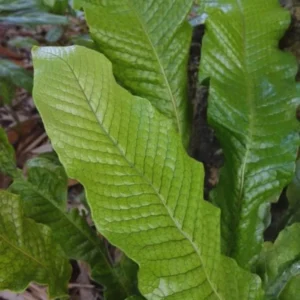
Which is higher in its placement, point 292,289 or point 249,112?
point 249,112

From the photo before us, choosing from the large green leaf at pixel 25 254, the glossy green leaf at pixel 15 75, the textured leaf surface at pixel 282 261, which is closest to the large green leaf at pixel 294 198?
the textured leaf surface at pixel 282 261

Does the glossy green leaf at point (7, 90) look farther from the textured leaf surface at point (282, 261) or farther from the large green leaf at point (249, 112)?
the textured leaf surface at point (282, 261)

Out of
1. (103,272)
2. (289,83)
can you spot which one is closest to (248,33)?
(289,83)

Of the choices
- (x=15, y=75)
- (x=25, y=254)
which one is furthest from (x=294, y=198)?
(x=15, y=75)

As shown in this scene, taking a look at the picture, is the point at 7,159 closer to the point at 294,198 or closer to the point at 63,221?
the point at 63,221

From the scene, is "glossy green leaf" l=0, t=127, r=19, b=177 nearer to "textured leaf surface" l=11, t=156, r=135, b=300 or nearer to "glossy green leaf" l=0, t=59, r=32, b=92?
"textured leaf surface" l=11, t=156, r=135, b=300

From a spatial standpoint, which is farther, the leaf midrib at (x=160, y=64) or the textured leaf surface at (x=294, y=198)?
the textured leaf surface at (x=294, y=198)

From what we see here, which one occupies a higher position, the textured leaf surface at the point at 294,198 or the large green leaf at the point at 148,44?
the large green leaf at the point at 148,44
